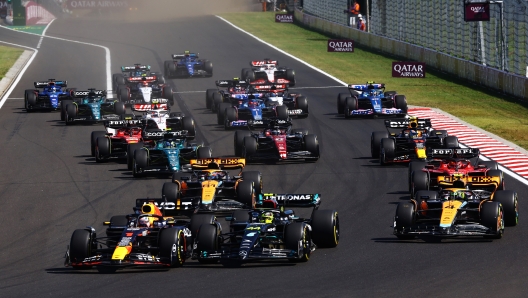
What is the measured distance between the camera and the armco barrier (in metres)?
43.2

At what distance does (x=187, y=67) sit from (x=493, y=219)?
118 feet

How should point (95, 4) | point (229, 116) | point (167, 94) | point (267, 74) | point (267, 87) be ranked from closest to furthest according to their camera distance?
point (229, 116), point (267, 87), point (167, 94), point (267, 74), point (95, 4)

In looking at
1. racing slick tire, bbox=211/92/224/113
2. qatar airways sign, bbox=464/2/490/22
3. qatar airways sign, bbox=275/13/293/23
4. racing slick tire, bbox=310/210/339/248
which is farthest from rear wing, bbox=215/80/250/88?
qatar airways sign, bbox=275/13/293/23

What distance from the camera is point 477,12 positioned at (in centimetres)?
4644

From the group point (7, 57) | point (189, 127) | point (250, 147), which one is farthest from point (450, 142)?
point (7, 57)

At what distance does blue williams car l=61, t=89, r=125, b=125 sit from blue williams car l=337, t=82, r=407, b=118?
8.22m

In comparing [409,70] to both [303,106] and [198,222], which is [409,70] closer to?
[303,106]

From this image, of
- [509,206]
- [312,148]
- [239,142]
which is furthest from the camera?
[239,142]

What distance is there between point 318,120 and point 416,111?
421 centimetres

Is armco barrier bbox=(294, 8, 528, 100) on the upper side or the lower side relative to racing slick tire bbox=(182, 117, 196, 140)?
upper

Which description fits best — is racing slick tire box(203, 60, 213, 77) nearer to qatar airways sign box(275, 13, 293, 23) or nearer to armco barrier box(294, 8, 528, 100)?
armco barrier box(294, 8, 528, 100)

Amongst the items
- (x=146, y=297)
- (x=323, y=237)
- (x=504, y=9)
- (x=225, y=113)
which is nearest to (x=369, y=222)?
(x=323, y=237)

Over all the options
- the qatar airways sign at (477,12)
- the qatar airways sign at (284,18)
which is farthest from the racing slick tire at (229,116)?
the qatar airways sign at (284,18)

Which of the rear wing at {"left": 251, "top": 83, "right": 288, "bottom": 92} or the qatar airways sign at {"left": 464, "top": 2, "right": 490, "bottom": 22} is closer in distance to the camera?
the rear wing at {"left": 251, "top": 83, "right": 288, "bottom": 92}
